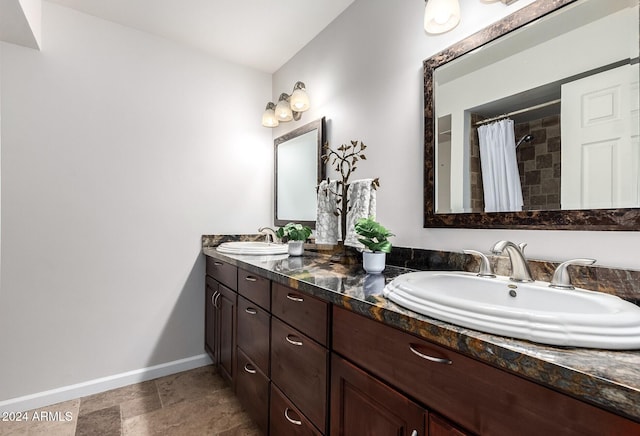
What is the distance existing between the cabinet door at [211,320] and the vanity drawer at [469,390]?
1.49m

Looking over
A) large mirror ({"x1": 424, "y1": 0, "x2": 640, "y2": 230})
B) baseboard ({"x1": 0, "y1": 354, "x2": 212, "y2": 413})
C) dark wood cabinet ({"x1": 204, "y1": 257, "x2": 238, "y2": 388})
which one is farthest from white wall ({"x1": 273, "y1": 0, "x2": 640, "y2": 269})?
baseboard ({"x1": 0, "y1": 354, "x2": 212, "y2": 413})

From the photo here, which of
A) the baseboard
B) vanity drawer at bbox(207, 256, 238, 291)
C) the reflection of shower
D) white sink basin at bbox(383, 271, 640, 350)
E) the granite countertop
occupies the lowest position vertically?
the baseboard

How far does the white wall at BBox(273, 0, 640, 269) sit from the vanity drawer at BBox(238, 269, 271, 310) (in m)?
0.69

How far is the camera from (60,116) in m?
1.93

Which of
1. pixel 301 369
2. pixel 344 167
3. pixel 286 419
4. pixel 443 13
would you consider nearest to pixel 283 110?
pixel 344 167

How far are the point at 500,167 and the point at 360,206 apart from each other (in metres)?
0.65

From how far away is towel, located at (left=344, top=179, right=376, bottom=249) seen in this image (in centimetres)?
157

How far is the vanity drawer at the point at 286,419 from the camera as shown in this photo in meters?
1.13

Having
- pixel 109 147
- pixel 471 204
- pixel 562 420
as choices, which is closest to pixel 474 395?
A: pixel 562 420

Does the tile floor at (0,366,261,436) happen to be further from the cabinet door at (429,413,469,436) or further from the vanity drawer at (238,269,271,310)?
the cabinet door at (429,413,469,436)

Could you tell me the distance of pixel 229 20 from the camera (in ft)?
6.68

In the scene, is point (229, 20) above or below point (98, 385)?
above

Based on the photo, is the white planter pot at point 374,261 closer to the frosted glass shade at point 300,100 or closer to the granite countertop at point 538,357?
the granite countertop at point 538,357

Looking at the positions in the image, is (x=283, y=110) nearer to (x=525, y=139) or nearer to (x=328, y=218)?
(x=328, y=218)
